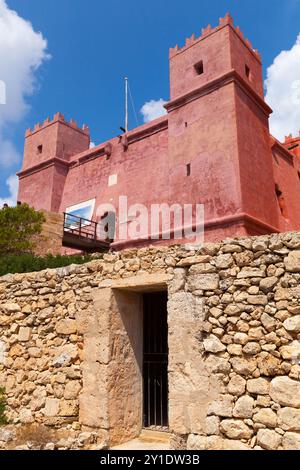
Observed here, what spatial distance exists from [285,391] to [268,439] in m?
0.48

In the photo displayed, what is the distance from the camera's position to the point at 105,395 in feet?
15.8

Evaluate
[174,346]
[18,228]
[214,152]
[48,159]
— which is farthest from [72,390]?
[48,159]

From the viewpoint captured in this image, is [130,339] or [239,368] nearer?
[239,368]

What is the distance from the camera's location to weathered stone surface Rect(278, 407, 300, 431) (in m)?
3.64

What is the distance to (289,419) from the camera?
3670 mm

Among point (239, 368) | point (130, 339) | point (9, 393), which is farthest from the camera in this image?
point (9, 393)

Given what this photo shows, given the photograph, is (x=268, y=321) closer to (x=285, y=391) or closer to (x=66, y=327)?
(x=285, y=391)

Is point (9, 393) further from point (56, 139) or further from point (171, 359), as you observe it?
point (56, 139)

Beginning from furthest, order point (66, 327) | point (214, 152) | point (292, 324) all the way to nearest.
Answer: point (214, 152) → point (66, 327) → point (292, 324)

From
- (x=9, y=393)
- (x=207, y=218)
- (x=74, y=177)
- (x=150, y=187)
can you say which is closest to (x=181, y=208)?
(x=207, y=218)

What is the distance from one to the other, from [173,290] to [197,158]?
31.9ft

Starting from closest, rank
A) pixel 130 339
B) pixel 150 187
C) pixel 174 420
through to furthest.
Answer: pixel 174 420
pixel 130 339
pixel 150 187

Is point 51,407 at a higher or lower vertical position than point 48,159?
lower

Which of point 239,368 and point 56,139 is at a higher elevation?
point 56,139
